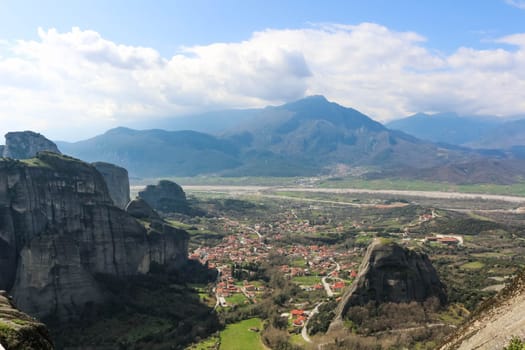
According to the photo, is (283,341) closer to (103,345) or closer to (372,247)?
(372,247)

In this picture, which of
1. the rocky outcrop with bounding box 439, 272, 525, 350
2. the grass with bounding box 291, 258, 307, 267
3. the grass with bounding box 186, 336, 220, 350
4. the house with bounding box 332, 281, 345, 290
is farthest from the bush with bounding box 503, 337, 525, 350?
the grass with bounding box 291, 258, 307, 267

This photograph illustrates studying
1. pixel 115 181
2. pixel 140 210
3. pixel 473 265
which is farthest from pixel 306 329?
pixel 115 181

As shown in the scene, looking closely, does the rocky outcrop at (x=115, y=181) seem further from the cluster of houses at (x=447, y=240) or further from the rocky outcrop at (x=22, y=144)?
the cluster of houses at (x=447, y=240)

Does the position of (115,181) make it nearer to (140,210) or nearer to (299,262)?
(140,210)

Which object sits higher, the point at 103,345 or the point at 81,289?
the point at 81,289

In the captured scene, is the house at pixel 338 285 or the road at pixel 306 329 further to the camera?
the house at pixel 338 285

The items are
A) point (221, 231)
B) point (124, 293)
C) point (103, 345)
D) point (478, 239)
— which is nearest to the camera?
point (103, 345)

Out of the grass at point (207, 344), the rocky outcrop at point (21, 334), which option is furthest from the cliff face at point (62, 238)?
the rocky outcrop at point (21, 334)

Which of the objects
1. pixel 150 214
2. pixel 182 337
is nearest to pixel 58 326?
pixel 182 337
